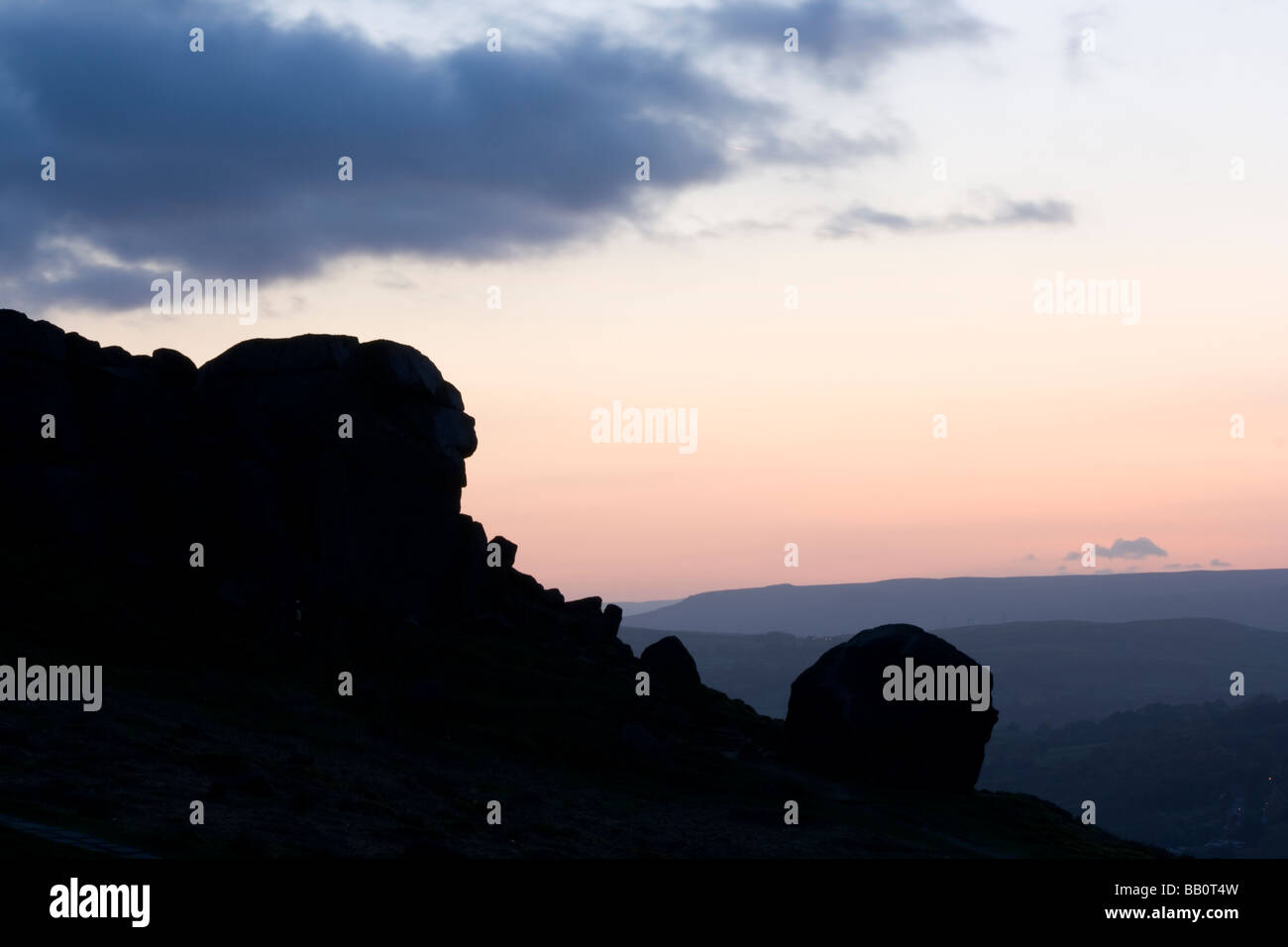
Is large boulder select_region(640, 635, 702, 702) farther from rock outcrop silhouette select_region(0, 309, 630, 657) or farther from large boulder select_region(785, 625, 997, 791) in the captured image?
large boulder select_region(785, 625, 997, 791)

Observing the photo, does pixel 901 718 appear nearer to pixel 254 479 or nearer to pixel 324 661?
pixel 324 661

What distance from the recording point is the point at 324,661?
207 feet

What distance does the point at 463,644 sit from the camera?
7381 centimetres

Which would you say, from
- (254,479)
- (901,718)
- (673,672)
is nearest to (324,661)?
(254,479)

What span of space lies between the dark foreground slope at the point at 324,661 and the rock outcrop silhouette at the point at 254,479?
155mm

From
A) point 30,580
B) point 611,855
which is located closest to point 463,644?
point 30,580

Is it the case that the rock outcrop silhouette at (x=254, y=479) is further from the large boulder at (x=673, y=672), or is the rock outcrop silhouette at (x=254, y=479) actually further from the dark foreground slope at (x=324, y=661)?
the large boulder at (x=673, y=672)

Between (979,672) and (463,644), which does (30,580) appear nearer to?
(463,644)

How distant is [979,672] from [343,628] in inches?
1294

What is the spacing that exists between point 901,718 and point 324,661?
92.6 feet

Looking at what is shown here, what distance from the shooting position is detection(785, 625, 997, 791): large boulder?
202ft

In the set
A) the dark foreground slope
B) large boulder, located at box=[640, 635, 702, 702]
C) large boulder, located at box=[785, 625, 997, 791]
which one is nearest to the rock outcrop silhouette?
the dark foreground slope
